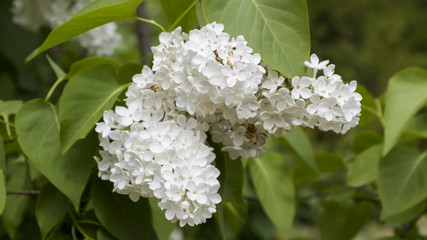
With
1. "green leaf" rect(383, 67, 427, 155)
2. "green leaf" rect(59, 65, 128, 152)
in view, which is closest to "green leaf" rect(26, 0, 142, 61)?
"green leaf" rect(59, 65, 128, 152)

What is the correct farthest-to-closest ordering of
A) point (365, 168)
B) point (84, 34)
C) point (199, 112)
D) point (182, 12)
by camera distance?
point (84, 34)
point (365, 168)
point (182, 12)
point (199, 112)

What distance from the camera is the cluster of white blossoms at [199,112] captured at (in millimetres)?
744

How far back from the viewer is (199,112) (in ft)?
2.59

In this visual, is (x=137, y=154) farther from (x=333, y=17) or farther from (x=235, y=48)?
(x=333, y=17)

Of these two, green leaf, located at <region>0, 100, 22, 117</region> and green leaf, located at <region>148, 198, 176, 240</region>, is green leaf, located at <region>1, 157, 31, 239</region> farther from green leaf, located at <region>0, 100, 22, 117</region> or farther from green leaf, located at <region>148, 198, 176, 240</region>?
green leaf, located at <region>148, 198, 176, 240</region>

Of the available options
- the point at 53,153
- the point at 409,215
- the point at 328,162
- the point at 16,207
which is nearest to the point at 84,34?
the point at 16,207

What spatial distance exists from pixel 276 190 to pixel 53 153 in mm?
545

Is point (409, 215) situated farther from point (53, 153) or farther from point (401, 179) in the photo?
point (53, 153)

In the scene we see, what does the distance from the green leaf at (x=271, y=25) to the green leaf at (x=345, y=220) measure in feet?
2.31

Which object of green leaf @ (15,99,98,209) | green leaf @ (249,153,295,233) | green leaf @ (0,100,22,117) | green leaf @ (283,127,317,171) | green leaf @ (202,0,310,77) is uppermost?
green leaf @ (202,0,310,77)

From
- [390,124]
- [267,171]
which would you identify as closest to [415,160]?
[390,124]

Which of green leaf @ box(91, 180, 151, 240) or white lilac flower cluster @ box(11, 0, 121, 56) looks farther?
white lilac flower cluster @ box(11, 0, 121, 56)

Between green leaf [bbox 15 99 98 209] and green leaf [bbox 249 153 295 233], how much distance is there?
0.49 meters

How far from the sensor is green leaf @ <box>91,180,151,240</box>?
0.93 meters
